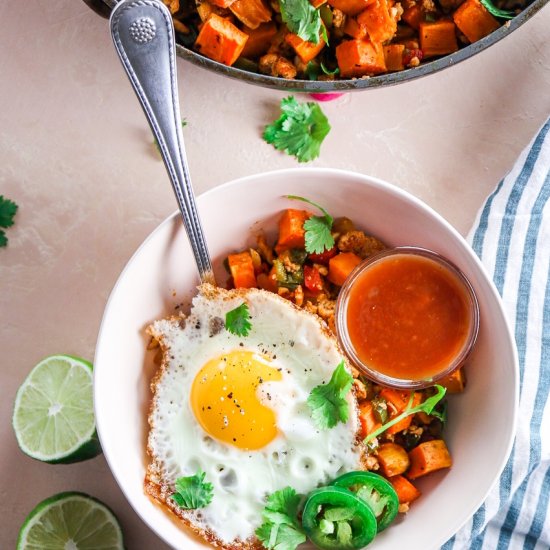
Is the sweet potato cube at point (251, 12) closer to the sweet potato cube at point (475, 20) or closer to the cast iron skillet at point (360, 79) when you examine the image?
the cast iron skillet at point (360, 79)

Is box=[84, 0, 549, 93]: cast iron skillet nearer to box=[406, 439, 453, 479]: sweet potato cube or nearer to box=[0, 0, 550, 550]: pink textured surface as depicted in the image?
box=[0, 0, 550, 550]: pink textured surface

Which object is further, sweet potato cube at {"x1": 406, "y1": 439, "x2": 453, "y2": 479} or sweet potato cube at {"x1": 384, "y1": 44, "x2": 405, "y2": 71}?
sweet potato cube at {"x1": 384, "y1": 44, "x2": 405, "y2": 71}

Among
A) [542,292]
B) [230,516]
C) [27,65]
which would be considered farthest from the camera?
[27,65]

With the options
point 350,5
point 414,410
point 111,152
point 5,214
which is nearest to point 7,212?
point 5,214

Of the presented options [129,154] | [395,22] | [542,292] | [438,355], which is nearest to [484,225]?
[542,292]

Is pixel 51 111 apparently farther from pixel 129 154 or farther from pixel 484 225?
pixel 484 225

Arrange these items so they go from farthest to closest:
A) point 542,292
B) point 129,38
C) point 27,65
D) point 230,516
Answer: point 27,65, point 542,292, point 230,516, point 129,38

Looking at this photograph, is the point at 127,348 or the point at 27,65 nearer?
the point at 127,348

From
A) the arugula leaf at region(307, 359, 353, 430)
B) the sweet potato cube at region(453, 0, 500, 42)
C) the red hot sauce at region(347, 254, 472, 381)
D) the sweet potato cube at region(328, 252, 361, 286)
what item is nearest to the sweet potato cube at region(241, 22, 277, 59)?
the sweet potato cube at region(453, 0, 500, 42)
